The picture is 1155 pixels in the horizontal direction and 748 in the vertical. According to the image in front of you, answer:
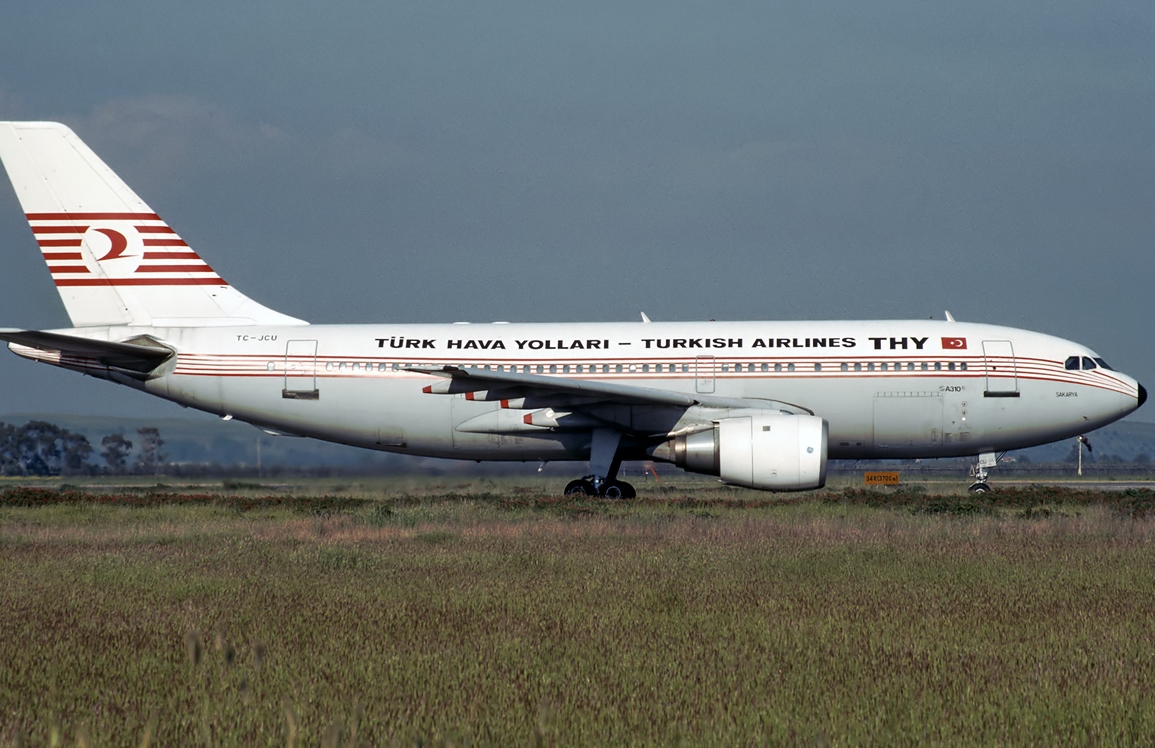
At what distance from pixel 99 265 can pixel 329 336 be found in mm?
4549

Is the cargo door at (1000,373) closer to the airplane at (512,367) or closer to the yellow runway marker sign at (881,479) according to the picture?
the airplane at (512,367)

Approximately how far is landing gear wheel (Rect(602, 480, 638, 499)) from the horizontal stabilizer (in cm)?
807

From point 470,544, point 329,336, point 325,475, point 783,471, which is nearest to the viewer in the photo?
point 470,544

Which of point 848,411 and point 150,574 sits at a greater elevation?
point 848,411

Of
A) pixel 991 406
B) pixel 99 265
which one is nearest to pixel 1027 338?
pixel 991 406

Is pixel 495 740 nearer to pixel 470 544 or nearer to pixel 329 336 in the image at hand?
pixel 470 544

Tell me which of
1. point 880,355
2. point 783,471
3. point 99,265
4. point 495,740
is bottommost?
point 495,740

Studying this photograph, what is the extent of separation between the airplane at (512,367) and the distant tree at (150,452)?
18.6 meters

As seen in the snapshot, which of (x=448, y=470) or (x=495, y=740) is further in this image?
(x=448, y=470)

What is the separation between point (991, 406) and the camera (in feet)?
70.1

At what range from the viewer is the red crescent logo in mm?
22891

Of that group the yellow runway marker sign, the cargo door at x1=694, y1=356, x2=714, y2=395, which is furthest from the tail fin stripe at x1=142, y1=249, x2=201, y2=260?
the yellow runway marker sign

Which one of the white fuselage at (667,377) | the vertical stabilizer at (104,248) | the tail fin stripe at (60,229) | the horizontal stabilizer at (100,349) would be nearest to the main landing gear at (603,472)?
the white fuselage at (667,377)

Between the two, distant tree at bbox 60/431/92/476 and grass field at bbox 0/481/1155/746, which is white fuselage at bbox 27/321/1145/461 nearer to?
grass field at bbox 0/481/1155/746
